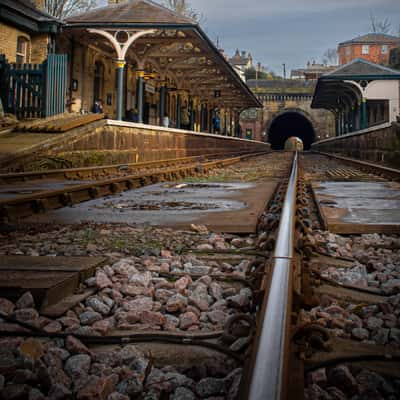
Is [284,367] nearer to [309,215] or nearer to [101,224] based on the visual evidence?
[101,224]

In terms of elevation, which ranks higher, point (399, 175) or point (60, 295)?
point (399, 175)

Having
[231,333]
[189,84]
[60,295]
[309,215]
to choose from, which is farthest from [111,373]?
[189,84]

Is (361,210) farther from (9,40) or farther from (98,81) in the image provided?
(98,81)

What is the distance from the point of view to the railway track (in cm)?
145

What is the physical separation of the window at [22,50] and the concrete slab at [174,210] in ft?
39.4

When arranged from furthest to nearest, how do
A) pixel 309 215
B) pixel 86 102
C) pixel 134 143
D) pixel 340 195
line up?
pixel 86 102 → pixel 134 143 → pixel 340 195 → pixel 309 215

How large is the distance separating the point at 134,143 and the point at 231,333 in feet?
41.3

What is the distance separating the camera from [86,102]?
68.1 feet

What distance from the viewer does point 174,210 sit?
17.4 feet

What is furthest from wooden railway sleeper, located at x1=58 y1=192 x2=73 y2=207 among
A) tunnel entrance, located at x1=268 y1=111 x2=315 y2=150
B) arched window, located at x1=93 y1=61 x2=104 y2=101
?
tunnel entrance, located at x1=268 y1=111 x2=315 y2=150

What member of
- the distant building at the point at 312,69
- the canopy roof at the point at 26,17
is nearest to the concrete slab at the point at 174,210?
the canopy roof at the point at 26,17

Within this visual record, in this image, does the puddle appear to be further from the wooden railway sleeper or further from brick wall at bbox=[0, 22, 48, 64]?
brick wall at bbox=[0, 22, 48, 64]

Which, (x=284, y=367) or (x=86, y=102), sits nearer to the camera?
(x=284, y=367)

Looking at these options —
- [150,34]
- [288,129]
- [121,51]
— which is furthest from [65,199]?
[288,129]
